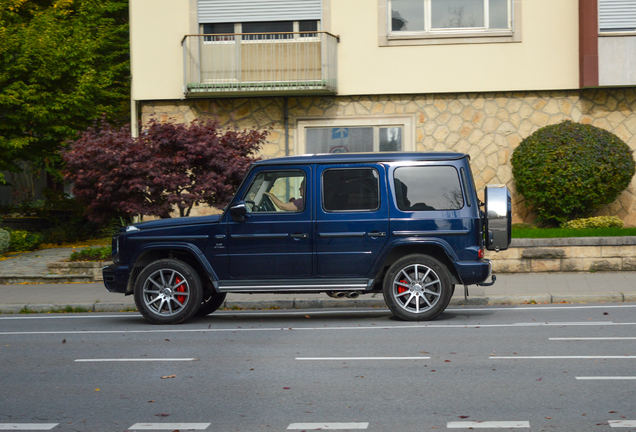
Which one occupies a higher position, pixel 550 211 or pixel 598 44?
pixel 598 44

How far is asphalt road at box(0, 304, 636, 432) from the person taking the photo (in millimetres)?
5367

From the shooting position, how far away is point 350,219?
9.74 metres

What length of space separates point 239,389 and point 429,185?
4338 mm

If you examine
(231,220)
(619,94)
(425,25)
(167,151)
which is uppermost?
(425,25)

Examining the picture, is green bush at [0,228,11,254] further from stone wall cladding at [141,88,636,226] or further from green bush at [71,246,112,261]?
stone wall cladding at [141,88,636,226]

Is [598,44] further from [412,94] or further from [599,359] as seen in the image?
[599,359]

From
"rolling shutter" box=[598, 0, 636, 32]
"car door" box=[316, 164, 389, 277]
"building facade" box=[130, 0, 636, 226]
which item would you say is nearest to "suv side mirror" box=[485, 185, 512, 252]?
"car door" box=[316, 164, 389, 277]

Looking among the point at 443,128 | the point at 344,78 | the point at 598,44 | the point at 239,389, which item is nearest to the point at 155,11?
the point at 344,78

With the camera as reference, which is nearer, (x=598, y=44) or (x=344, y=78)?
(x=598, y=44)

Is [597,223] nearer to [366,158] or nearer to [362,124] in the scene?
[362,124]

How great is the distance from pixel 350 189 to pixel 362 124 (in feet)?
31.7

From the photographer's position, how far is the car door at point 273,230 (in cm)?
979

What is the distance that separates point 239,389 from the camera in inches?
248

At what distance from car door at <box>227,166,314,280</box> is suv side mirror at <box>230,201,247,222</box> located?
1.8 inches
